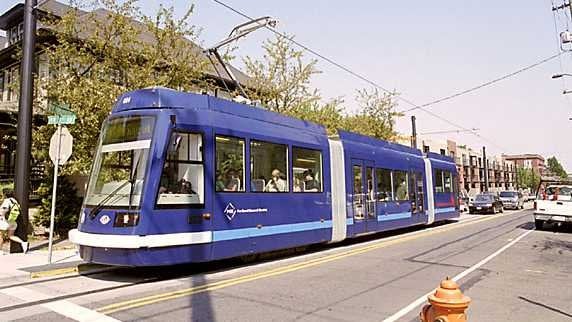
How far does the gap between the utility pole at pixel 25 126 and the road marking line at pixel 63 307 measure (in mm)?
4348

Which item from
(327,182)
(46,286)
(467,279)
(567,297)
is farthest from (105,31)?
(567,297)

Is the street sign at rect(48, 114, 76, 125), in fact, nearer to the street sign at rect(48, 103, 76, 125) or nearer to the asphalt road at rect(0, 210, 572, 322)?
the street sign at rect(48, 103, 76, 125)

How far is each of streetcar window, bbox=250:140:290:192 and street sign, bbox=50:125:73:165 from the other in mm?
4254

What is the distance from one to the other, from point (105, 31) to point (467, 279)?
12.9 metres

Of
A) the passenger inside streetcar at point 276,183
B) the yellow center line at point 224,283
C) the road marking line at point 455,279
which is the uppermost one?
the passenger inside streetcar at point 276,183

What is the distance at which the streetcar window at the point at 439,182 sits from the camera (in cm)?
2061

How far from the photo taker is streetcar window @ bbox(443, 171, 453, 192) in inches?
854

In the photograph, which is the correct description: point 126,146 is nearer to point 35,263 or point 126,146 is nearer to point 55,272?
point 55,272

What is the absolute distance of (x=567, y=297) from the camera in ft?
24.3

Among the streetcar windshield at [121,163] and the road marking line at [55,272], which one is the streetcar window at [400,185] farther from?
the road marking line at [55,272]

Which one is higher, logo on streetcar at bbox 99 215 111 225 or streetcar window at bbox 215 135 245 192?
streetcar window at bbox 215 135 245 192

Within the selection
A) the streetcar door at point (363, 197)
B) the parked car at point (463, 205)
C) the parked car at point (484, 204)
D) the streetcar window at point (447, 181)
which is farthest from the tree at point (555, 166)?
the streetcar door at point (363, 197)

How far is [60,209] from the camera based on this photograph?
15320mm

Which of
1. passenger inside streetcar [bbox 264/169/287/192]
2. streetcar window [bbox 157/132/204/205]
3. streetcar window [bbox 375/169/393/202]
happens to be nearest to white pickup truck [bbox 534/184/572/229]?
streetcar window [bbox 375/169/393/202]
